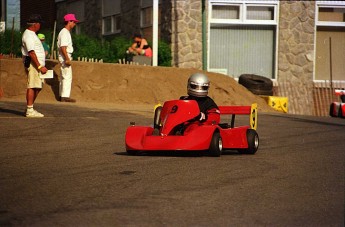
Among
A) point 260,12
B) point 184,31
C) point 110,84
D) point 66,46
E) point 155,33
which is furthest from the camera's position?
point 260,12

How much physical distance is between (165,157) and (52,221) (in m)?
5.00

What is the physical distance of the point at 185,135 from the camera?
12062 millimetres

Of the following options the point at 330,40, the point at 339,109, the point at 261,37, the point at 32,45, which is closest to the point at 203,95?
the point at 32,45

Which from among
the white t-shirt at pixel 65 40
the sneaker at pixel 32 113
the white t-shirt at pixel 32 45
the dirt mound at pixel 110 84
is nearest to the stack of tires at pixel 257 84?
the dirt mound at pixel 110 84

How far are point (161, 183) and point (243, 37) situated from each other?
21.8m

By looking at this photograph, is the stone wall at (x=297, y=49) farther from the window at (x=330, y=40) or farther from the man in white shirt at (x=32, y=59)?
the man in white shirt at (x=32, y=59)

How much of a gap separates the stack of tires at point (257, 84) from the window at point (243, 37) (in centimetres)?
179

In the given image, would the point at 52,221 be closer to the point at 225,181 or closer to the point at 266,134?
the point at 225,181

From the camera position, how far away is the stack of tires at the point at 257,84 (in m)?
28.5

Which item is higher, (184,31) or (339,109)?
(184,31)

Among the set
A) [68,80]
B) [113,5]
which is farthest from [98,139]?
[113,5]

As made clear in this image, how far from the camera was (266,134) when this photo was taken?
651 inches

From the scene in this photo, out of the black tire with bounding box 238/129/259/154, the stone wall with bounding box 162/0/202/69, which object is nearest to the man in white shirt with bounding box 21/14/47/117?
the black tire with bounding box 238/129/259/154

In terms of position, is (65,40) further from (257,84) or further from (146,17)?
(146,17)
